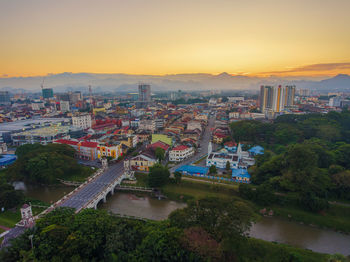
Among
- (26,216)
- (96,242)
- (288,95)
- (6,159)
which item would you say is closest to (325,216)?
(96,242)

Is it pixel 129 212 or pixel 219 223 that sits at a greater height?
pixel 219 223

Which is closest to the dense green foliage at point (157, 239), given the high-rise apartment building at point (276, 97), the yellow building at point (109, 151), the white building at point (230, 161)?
the white building at point (230, 161)

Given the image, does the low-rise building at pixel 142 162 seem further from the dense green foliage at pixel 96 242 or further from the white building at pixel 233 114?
the white building at pixel 233 114

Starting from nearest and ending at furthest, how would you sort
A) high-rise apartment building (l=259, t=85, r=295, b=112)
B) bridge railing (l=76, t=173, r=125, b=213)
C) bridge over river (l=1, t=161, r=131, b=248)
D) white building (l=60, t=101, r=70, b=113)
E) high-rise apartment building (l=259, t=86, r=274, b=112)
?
bridge over river (l=1, t=161, r=131, b=248) → bridge railing (l=76, t=173, r=125, b=213) → high-rise apartment building (l=259, t=85, r=295, b=112) → high-rise apartment building (l=259, t=86, r=274, b=112) → white building (l=60, t=101, r=70, b=113)

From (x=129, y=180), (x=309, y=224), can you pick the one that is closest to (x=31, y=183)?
(x=129, y=180)

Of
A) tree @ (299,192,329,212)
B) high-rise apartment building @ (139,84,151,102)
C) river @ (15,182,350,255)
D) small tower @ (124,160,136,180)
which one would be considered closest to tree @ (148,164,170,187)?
river @ (15,182,350,255)

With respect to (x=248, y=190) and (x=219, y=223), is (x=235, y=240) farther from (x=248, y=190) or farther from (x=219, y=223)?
(x=248, y=190)

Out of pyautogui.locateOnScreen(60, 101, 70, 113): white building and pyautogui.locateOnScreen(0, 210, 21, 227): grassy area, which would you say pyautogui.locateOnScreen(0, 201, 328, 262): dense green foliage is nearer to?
pyautogui.locateOnScreen(0, 210, 21, 227): grassy area
